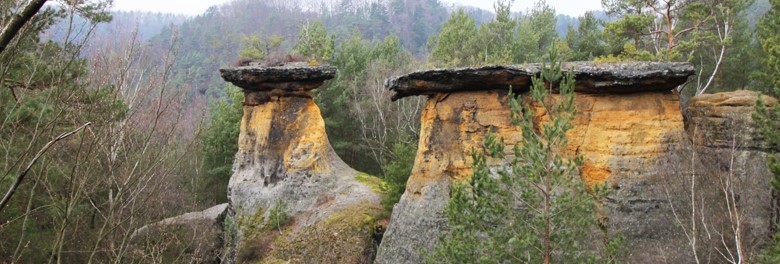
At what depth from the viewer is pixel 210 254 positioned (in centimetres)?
1555

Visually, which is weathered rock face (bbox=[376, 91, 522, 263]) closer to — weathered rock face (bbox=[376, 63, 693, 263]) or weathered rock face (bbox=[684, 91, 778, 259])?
weathered rock face (bbox=[376, 63, 693, 263])

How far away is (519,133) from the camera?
33.8 feet

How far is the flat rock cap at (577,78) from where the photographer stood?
896cm

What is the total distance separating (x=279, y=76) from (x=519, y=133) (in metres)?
7.27

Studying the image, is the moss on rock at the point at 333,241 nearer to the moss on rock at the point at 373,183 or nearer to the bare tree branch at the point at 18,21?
the moss on rock at the point at 373,183

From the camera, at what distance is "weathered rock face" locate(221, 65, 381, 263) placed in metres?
13.5

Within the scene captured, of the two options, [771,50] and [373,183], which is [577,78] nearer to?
[771,50]

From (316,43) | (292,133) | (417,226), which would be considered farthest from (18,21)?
(316,43)

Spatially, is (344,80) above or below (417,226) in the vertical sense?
above

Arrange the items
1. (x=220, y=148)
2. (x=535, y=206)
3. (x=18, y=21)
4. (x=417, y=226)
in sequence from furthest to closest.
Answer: (x=220, y=148) < (x=417, y=226) < (x=535, y=206) < (x=18, y=21)

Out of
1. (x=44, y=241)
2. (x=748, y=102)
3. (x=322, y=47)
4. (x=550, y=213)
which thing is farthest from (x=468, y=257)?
(x=322, y=47)

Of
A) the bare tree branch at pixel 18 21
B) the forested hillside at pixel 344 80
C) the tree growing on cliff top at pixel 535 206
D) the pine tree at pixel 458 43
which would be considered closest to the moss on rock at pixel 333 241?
the forested hillside at pixel 344 80

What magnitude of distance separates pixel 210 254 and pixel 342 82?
11854 millimetres

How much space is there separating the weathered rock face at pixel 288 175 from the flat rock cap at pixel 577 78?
4.31 metres
